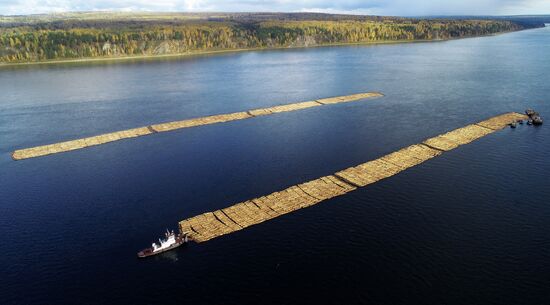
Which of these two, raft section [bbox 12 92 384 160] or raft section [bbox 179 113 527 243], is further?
raft section [bbox 12 92 384 160]

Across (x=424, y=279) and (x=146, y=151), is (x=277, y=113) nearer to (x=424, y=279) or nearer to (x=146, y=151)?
(x=146, y=151)

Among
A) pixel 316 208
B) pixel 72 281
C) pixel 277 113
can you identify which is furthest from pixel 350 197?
A: pixel 277 113

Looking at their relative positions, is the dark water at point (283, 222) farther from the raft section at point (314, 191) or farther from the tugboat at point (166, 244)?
the raft section at point (314, 191)

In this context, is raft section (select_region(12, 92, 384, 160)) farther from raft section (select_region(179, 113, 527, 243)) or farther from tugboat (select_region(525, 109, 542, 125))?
raft section (select_region(179, 113, 527, 243))

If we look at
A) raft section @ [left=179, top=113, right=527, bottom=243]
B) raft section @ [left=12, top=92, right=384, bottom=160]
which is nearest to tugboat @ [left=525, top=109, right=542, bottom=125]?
raft section @ [left=179, top=113, right=527, bottom=243]

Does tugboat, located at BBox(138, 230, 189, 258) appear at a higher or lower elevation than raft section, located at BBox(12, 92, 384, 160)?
lower

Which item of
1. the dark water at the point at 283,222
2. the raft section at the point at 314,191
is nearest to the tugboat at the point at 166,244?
the dark water at the point at 283,222

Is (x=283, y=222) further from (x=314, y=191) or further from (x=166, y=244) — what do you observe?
(x=166, y=244)
